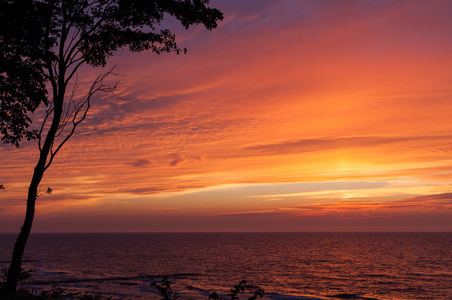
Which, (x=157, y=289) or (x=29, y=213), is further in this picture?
(x=157, y=289)

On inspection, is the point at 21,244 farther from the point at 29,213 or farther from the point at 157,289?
the point at 157,289

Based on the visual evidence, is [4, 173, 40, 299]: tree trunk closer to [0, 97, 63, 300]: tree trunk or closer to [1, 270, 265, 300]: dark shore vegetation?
[0, 97, 63, 300]: tree trunk

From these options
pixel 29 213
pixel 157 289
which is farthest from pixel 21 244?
pixel 157 289

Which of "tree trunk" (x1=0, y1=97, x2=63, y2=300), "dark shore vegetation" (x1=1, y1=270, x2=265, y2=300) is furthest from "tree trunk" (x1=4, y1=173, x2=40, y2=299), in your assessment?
"dark shore vegetation" (x1=1, y1=270, x2=265, y2=300)

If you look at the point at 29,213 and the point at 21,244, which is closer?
the point at 21,244

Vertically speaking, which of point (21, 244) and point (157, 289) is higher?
point (21, 244)

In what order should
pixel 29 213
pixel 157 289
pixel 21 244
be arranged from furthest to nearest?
1. pixel 157 289
2. pixel 29 213
3. pixel 21 244

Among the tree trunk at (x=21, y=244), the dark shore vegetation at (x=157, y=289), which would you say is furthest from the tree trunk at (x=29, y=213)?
the dark shore vegetation at (x=157, y=289)

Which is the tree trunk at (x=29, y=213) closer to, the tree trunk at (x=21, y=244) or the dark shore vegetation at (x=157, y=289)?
the tree trunk at (x=21, y=244)

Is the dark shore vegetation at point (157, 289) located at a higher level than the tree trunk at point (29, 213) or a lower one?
lower

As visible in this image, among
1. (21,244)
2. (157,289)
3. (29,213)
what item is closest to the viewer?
(21,244)

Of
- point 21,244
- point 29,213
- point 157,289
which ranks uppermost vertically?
point 29,213

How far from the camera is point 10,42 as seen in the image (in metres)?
16.8

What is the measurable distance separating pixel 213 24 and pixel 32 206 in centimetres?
1117
